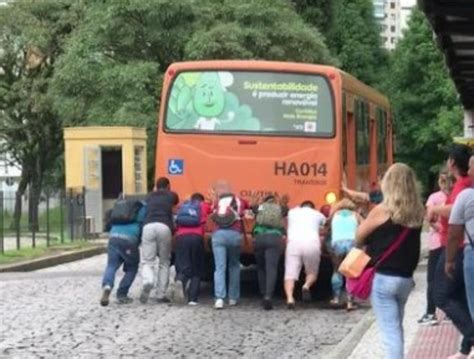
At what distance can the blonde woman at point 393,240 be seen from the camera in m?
7.27

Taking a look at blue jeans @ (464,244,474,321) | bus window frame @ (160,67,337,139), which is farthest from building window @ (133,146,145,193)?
blue jeans @ (464,244,474,321)

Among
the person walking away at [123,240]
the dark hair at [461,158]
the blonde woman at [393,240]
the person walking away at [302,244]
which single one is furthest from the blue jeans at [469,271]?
the person walking away at [123,240]

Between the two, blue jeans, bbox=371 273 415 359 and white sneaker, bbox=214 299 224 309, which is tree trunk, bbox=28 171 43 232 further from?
blue jeans, bbox=371 273 415 359

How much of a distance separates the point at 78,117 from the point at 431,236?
25.5m

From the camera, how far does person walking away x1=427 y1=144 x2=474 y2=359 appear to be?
8.66m

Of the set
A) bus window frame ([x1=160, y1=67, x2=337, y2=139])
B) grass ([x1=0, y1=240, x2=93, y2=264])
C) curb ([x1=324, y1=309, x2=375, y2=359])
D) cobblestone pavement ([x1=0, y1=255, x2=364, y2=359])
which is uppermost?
bus window frame ([x1=160, y1=67, x2=337, y2=139])

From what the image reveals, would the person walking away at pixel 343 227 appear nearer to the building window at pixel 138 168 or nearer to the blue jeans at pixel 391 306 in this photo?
the blue jeans at pixel 391 306

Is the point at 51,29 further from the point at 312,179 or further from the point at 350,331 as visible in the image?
the point at 350,331

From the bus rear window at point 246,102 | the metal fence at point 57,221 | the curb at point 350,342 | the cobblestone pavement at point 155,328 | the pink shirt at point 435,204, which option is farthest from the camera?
the metal fence at point 57,221

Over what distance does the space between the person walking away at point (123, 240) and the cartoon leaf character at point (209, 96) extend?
1849 mm

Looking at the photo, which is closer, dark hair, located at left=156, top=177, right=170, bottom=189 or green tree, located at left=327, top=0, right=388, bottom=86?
dark hair, located at left=156, top=177, right=170, bottom=189

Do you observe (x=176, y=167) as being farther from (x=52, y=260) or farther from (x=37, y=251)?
(x=37, y=251)

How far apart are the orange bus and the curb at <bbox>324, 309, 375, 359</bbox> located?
10.2ft

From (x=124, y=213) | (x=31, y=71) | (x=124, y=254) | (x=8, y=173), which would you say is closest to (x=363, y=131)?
(x=124, y=213)
